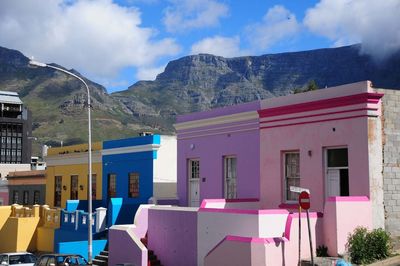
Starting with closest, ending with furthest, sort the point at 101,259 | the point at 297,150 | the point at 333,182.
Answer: the point at 333,182 < the point at 297,150 < the point at 101,259

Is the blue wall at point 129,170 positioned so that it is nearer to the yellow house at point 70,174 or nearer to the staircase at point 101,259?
the yellow house at point 70,174

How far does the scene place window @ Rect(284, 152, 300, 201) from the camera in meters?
20.6

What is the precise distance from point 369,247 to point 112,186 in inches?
739

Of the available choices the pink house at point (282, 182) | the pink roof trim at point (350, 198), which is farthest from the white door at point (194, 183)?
the pink roof trim at point (350, 198)

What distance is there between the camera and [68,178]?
36875mm

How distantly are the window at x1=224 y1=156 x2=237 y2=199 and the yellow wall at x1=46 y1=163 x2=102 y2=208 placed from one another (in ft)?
37.0

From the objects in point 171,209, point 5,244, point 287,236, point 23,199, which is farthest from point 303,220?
point 23,199

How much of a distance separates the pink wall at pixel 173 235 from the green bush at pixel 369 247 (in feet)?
19.4

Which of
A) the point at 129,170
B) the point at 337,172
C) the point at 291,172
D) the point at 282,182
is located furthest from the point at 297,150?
the point at 129,170

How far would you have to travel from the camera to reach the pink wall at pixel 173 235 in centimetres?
2025

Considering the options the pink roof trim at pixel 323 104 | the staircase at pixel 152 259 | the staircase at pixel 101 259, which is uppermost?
the pink roof trim at pixel 323 104

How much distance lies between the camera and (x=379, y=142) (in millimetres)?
18031

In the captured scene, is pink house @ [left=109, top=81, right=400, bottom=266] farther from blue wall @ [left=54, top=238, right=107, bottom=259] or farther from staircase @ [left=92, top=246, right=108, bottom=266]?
blue wall @ [left=54, top=238, right=107, bottom=259]

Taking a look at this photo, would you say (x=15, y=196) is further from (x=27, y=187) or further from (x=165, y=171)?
(x=165, y=171)
